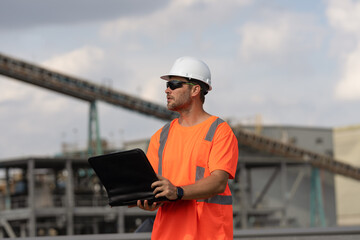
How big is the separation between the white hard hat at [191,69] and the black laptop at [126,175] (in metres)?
0.52

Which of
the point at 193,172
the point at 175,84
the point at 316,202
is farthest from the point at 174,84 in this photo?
the point at 316,202

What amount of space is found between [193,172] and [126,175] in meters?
0.31

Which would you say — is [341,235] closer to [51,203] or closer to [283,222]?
[51,203]

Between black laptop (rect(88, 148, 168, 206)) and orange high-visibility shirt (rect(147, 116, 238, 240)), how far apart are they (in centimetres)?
16

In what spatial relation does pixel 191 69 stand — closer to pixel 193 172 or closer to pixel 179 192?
pixel 193 172

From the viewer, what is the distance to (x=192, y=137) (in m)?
3.09

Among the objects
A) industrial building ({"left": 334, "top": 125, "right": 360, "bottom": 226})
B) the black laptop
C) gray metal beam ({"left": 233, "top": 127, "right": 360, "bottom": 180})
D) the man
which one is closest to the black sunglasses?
the man

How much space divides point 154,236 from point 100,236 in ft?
9.44

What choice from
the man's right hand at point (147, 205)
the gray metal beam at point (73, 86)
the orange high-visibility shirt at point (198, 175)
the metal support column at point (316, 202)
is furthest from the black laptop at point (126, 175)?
the metal support column at point (316, 202)

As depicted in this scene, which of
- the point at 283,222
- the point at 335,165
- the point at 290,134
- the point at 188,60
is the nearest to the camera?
the point at 188,60

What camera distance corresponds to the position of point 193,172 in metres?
3.05

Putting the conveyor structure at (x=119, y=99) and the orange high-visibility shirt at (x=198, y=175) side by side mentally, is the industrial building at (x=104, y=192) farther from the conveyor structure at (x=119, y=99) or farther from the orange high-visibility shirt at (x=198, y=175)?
the orange high-visibility shirt at (x=198, y=175)

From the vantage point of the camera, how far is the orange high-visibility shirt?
3.01 metres

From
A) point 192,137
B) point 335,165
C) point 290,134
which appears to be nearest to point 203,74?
point 192,137
